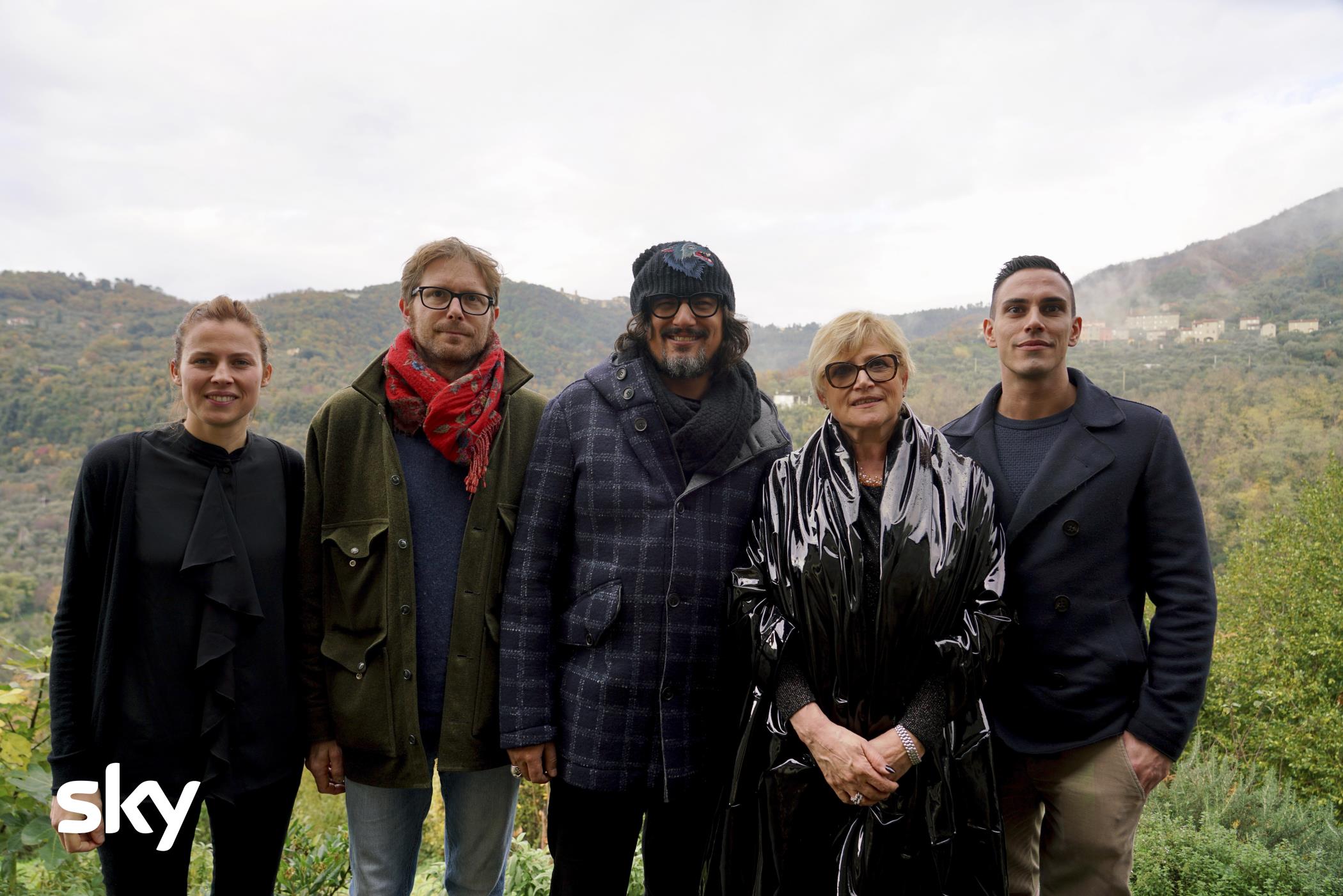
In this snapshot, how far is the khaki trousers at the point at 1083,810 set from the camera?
2180 mm

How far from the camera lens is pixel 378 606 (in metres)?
2.19

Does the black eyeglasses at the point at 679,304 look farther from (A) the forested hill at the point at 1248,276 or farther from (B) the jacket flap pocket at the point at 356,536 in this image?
(A) the forested hill at the point at 1248,276

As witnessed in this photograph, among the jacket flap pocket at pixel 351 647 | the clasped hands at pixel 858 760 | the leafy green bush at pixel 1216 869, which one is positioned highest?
the jacket flap pocket at pixel 351 647

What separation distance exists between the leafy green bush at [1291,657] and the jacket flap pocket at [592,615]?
14.9 meters

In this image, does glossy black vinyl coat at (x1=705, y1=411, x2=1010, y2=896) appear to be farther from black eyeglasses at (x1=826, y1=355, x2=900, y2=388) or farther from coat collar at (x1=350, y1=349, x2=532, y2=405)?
coat collar at (x1=350, y1=349, x2=532, y2=405)

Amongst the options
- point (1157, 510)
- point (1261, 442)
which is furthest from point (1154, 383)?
point (1157, 510)

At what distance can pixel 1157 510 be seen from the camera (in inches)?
87.3

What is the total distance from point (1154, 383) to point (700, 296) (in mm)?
54379

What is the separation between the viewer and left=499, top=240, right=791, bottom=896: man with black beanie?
2.12 metres

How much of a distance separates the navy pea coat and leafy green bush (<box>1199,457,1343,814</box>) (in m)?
13.9

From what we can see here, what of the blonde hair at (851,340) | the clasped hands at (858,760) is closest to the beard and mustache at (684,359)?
the blonde hair at (851,340)

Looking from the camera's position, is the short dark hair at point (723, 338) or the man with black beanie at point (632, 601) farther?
the short dark hair at point (723, 338)

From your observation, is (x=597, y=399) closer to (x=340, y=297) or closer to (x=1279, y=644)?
(x=1279, y=644)

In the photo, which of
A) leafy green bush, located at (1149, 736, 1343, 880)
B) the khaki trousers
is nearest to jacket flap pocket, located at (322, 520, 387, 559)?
the khaki trousers
